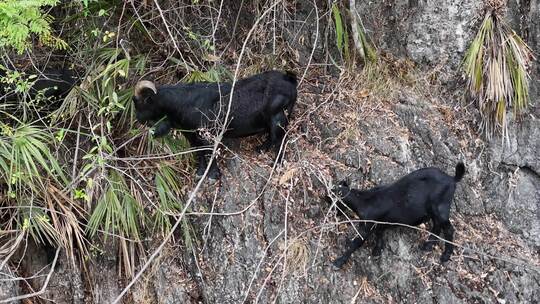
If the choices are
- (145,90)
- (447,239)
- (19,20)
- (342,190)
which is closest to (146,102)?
(145,90)

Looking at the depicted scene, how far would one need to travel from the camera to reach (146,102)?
545cm

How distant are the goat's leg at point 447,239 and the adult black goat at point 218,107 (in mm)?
1786

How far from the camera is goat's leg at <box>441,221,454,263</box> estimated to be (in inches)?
204

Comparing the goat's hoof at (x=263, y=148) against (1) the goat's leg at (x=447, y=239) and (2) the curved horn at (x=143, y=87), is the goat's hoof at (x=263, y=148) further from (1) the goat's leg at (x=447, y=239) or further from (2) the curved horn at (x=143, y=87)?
(1) the goat's leg at (x=447, y=239)

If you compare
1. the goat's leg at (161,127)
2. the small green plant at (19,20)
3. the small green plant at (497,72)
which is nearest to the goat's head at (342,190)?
the goat's leg at (161,127)

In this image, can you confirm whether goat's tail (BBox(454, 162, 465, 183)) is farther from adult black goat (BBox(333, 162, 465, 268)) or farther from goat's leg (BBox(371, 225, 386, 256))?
goat's leg (BBox(371, 225, 386, 256))

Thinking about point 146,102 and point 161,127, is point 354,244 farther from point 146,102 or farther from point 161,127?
point 146,102

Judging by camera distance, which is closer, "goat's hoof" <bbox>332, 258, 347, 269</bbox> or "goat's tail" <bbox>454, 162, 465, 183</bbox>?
"goat's tail" <bbox>454, 162, 465, 183</bbox>

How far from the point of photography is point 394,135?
607cm

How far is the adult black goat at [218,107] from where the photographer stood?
18.0 ft

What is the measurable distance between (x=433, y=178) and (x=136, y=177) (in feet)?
9.54

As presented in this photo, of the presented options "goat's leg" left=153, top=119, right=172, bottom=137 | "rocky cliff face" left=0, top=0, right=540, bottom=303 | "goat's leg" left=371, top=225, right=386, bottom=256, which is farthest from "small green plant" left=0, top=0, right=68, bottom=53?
"goat's leg" left=371, top=225, right=386, bottom=256

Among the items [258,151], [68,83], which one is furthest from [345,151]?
[68,83]

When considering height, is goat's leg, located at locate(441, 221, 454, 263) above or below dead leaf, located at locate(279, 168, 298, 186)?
below
